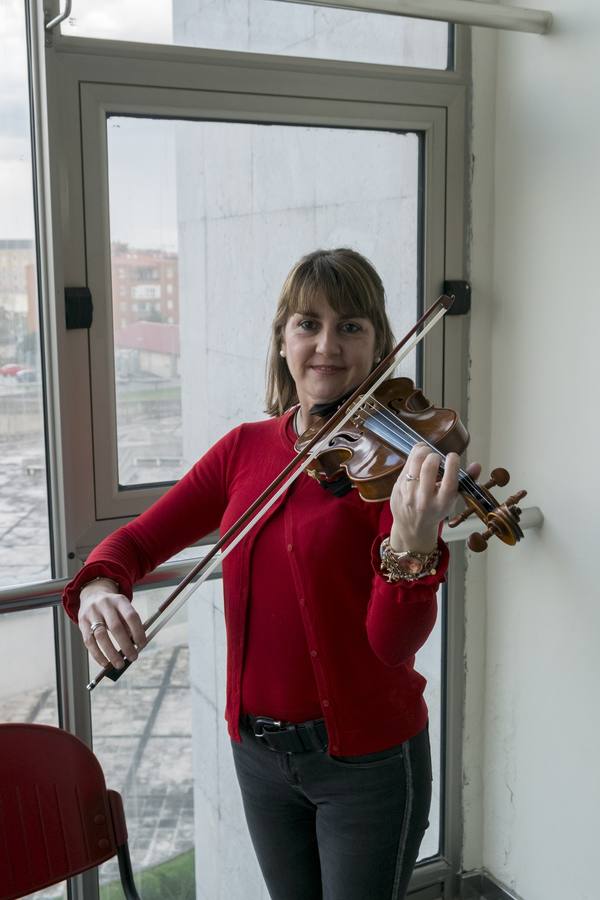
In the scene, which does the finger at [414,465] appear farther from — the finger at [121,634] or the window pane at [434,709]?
the window pane at [434,709]

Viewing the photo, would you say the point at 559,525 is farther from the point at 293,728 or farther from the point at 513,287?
the point at 293,728

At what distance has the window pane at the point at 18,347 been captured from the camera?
5.90ft

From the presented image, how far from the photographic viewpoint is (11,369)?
1.86 meters

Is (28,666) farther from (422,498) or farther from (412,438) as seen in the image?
(422,498)

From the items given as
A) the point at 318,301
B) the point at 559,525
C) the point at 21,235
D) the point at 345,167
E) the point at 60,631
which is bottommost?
the point at 60,631

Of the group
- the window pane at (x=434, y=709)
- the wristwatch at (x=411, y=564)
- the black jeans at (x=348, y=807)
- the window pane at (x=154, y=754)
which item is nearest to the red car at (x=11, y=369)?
the window pane at (x=154, y=754)

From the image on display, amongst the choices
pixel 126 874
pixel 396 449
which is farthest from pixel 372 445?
pixel 126 874

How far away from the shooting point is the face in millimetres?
1557

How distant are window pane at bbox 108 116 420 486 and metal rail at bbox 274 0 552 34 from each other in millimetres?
333

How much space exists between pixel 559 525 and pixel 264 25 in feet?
3.81

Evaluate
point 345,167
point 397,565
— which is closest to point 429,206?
point 345,167

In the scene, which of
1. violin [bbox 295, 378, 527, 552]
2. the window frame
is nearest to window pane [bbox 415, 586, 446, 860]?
the window frame

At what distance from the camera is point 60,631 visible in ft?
6.31

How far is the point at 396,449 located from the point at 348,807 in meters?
0.52
